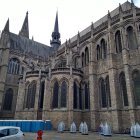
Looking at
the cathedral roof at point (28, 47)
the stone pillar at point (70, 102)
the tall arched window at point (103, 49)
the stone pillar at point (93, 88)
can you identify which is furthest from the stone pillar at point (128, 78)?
the cathedral roof at point (28, 47)

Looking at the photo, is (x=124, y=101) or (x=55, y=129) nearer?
(x=124, y=101)

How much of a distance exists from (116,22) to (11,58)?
84.3ft

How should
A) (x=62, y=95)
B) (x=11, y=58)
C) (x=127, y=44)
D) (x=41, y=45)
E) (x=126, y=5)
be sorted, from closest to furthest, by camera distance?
(x=127, y=44) < (x=62, y=95) < (x=126, y=5) < (x=11, y=58) < (x=41, y=45)

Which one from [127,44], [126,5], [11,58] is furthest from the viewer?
[11,58]

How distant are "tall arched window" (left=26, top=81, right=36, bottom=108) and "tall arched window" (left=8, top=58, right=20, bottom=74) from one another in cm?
1104

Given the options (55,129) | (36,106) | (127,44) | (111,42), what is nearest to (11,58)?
(36,106)

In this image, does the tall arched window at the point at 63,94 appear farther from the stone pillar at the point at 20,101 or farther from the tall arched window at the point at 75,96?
the stone pillar at the point at 20,101

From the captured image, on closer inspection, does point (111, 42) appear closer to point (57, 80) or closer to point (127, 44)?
point (127, 44)

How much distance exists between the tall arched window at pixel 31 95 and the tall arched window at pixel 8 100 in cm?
907

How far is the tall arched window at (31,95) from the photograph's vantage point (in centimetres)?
2788

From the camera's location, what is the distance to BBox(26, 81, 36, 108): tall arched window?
91.5 feet

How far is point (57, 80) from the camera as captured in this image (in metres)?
26.3

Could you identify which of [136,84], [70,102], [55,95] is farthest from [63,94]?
[136,84]

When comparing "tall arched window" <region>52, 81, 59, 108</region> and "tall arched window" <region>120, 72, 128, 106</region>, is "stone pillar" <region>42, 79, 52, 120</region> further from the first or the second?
"tall arched window" <region>120, 72, 128, 106</region>
